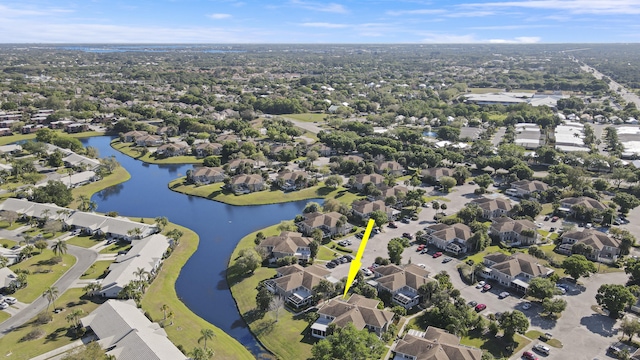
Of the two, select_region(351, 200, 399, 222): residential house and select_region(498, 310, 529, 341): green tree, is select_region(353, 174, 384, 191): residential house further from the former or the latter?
select_region(498, 310, 529, 341): green tree

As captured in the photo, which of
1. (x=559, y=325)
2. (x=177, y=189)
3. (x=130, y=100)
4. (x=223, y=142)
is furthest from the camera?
(x=130, y=100)

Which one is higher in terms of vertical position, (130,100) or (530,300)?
(130,100)

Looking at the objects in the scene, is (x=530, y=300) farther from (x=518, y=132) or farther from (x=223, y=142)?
(x=518, y=132)

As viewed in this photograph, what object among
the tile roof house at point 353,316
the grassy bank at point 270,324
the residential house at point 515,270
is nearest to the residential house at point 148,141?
the grassy bank at point 270,324

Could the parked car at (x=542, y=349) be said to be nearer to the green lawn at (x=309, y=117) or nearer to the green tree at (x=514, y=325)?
the green tree at (x=514, y=325)

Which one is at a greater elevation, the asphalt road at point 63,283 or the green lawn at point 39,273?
the green lawn at point 39,273

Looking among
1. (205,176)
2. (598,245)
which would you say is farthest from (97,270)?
(598,245)

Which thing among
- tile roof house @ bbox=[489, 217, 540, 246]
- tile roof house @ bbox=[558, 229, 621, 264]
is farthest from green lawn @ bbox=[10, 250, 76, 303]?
tile roof house @ bbox=[558, 229, 621, 264]

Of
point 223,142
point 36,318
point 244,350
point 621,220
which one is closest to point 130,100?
point 223,142
